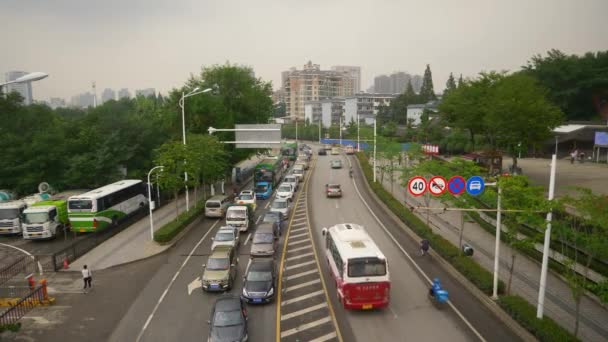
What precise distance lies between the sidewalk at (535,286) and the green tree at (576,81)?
50209 millimetres

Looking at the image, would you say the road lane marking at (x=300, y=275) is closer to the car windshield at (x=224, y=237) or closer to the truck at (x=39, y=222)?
the car windshield at (x=224, y=237)

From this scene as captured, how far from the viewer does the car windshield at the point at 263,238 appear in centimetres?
2594

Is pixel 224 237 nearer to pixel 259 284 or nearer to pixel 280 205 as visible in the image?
pixel 259 284

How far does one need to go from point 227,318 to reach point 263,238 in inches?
410

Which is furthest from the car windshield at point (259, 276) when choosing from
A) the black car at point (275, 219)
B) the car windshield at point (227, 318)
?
the black car at point (275, 219)

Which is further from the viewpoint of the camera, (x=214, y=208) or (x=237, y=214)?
(x=214, y=208)

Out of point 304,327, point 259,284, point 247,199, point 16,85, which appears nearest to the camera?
point 304,327

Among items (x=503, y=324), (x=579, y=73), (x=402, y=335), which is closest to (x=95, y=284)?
(x=402, y=335)

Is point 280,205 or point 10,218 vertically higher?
point 10,218

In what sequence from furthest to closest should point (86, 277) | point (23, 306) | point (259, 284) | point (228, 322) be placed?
point (86, 277) < point (259, 284) < point (23, 306) < point (228, 322)

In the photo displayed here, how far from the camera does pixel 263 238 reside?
2623 cm

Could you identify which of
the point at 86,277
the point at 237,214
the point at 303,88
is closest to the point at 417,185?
the point at 86,277

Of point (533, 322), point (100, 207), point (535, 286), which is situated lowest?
point (535, 286)

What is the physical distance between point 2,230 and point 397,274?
31058 mm
